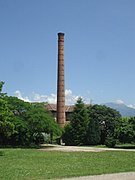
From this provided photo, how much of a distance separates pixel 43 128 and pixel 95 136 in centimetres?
1599

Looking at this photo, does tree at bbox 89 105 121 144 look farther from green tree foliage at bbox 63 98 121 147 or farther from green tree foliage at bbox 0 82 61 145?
green tree foliage at bbox 0 82 61 145

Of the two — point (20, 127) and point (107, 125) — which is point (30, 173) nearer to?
point (20, 127)

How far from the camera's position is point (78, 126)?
2152 inches

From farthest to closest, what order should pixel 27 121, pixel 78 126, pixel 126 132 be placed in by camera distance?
pixel 78 126 < pixel 126 132 < pixel 27 121

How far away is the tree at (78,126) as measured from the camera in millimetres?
53969

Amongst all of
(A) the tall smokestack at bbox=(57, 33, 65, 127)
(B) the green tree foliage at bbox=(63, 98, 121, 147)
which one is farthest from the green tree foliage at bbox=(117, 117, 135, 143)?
(A) the tall smokestack at bbox=(57, 33, 65, 127)

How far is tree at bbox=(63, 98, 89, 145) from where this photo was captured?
54.0m

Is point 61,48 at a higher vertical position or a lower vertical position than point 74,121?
higher

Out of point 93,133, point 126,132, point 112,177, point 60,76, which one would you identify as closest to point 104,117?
point 93,133

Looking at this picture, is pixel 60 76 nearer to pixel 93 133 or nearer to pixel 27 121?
pixel 93 133

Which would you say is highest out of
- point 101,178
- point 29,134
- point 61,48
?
point 61,48

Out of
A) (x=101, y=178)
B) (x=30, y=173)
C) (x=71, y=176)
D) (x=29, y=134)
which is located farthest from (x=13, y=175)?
(x=29, y=134)

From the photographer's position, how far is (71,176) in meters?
14.6

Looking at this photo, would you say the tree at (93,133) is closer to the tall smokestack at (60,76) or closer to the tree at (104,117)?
the tree at (104,117)
